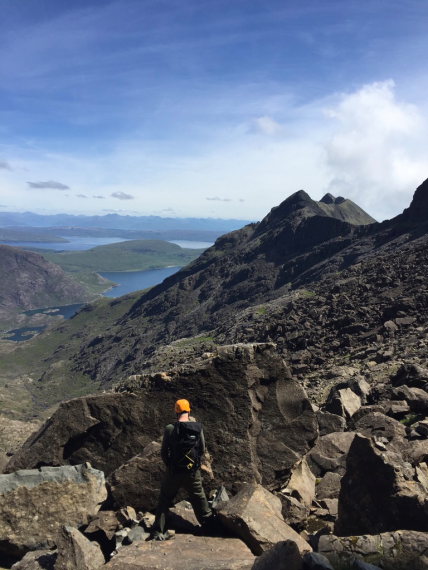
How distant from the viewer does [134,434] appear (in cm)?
1722

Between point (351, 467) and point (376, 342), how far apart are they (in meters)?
39.8

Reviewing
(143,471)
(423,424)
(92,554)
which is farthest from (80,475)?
(423,424)

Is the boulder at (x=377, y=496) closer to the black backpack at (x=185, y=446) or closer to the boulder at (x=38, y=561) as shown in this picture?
the black backpack at (x=185, y=446)

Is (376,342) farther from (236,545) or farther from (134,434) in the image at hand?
(236,545)

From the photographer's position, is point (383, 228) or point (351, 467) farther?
point (383, 228)

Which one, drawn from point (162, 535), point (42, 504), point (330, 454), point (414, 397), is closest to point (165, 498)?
point (162, 535)

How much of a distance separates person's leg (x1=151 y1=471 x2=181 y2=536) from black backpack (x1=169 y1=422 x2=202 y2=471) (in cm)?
41

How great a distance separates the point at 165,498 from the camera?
12.8 metres

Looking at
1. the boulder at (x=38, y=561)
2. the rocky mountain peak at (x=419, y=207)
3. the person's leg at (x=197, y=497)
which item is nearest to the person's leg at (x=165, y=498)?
the person's leg at (x=197, y=497)

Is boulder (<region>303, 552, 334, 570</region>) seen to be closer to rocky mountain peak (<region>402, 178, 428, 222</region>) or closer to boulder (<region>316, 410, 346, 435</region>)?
boulder (<region>316, 410, 346, 435</region>)

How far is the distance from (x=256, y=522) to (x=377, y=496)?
3491 mm

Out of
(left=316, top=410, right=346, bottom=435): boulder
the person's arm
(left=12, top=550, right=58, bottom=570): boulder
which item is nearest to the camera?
(left=12, top=550, right=58, bottom=570): boulder

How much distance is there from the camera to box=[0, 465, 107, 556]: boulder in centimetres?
1362

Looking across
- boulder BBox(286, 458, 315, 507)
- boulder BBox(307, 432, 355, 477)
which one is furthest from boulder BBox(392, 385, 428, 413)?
boulder BBox(286, 458, 315, 507)
